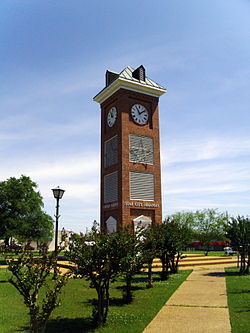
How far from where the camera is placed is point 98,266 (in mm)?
9156

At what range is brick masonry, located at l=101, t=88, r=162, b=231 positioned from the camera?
29031 mm

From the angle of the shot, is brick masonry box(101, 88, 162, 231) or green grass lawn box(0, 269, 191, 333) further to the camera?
brick masonry box(101, 88, 162, 231)

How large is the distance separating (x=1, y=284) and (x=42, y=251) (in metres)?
11.9

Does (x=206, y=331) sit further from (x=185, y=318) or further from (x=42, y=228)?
(x=42, y=228)

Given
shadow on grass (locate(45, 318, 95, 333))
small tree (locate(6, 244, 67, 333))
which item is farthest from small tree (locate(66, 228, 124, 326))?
small tree (locate(6, 244, 67, 333))

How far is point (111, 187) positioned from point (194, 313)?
70.2 ft

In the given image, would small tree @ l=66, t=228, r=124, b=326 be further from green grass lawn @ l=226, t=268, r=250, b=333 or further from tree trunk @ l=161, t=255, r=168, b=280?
tree trunk @ l=161, t=255, r=168, b=280

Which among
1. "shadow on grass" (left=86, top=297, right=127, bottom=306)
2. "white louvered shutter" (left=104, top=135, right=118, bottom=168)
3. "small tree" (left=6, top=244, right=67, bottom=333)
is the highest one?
"white louvered shutter" (left=104, top=135, right=118, bottom=168)

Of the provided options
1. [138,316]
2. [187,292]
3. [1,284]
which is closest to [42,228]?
A: [1,284]

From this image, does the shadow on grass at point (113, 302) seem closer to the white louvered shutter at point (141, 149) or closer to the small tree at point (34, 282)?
the small tree at point (34, 282)

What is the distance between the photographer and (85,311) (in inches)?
416

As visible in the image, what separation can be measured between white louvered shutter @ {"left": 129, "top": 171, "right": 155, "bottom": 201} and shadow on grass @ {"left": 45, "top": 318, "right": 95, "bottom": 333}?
2001cm

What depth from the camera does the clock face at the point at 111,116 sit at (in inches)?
1277

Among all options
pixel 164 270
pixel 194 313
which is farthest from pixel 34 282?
pixel 164 270
